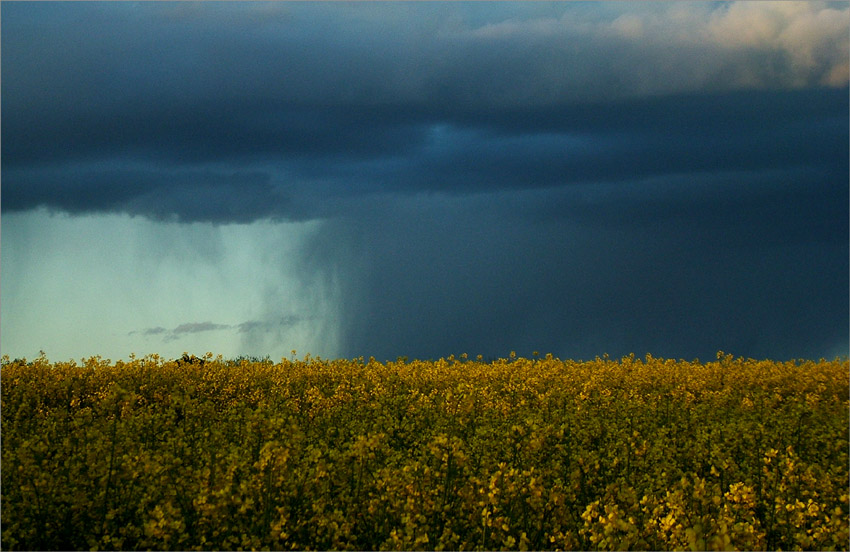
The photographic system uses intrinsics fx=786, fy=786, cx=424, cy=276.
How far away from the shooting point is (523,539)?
5.45 meters

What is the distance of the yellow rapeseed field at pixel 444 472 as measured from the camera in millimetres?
5848

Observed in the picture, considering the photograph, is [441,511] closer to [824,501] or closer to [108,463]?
[108,463]

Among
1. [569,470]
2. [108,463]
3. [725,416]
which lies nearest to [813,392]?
[725,416]

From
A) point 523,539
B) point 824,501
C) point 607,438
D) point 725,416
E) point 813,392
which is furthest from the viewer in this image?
point 813,392

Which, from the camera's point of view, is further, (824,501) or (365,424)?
(365,424)

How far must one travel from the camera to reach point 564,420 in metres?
9.41

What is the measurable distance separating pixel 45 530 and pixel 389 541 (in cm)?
264

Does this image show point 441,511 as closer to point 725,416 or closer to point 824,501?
point 824,501

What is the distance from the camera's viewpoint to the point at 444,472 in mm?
6566

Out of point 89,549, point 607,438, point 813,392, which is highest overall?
point 813,392

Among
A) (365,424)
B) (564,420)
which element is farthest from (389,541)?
(564,420)

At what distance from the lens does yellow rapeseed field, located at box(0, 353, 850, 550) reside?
585cm

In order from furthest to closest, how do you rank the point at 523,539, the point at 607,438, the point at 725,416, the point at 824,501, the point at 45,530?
the point at 725,416 → the point at 607,438 → the point at 824,501 → the point at 45,530 → the point at 523,539

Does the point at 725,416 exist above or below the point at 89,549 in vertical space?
above
